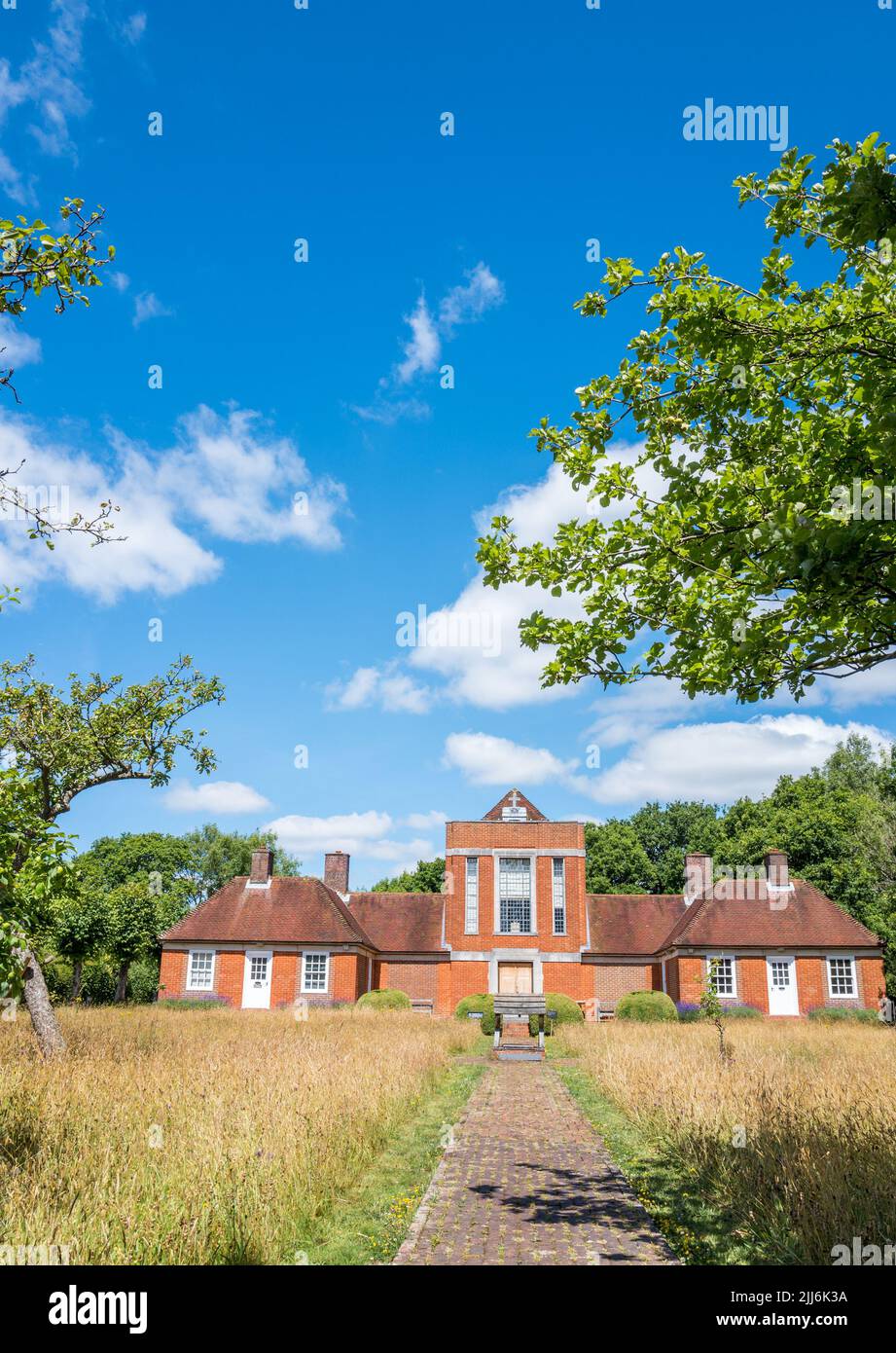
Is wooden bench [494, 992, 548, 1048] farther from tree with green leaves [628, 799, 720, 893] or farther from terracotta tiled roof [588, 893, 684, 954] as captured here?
tree with green leaves [628, 799, 720, 893]

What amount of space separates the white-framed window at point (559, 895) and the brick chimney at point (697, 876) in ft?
23.9

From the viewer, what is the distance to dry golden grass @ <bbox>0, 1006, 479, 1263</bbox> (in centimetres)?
602

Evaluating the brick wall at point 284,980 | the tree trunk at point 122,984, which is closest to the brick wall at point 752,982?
the brick wall at point 284,980

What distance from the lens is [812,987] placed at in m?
38.4

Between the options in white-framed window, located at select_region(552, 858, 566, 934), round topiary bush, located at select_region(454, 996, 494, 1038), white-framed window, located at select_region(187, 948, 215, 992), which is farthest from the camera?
white-framed window, located at select_region(552, 858, 566, 934)

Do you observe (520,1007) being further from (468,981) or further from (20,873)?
(20,873)

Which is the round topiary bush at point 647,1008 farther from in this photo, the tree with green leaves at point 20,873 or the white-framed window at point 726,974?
the tree with green leaves at point 20,873

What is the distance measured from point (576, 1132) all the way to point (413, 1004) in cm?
3096

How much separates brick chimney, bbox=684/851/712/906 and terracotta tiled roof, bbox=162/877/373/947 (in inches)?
636

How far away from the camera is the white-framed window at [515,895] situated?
40.8m

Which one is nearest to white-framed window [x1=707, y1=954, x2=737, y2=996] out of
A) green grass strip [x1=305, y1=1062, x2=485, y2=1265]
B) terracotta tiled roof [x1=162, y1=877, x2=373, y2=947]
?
terracotta tiled roof [x1=162, y1=877, x2=373, y2=947]

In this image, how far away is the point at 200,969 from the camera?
4081 centimetres

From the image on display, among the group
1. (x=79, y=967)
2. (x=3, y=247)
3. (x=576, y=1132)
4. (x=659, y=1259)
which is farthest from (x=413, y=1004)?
(x=3, y=247)

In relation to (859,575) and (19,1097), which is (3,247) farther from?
(19,1097)
